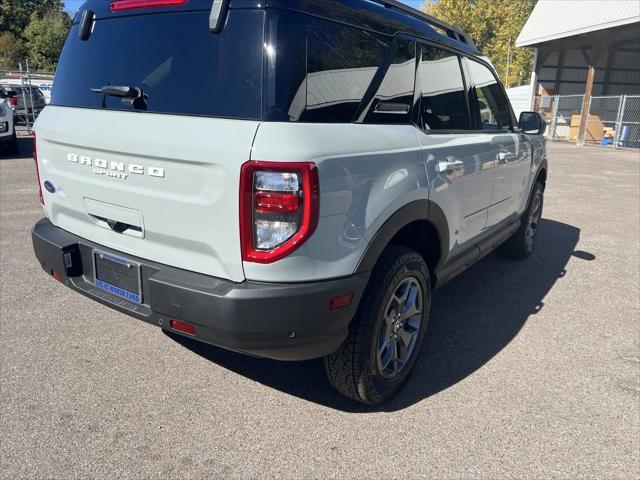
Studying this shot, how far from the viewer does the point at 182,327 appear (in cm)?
221

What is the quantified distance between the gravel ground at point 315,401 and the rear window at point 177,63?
1.48 metres

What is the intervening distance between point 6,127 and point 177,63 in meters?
11.6

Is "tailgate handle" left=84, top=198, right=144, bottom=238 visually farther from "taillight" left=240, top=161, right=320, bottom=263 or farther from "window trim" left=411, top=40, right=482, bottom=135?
"window trim" left=411, top=40, right=482, bottom=135

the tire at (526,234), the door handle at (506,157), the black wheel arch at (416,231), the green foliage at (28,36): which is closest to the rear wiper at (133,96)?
the black wheel arch at (416,231)

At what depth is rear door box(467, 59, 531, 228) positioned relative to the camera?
145 inches

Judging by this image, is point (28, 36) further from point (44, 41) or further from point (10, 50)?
point (10, 50)

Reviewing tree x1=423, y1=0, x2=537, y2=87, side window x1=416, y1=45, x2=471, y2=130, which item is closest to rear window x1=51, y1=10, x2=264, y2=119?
side window x1=416, y1=45, x2=471, y2=130

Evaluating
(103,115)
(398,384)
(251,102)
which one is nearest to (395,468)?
(398,384)

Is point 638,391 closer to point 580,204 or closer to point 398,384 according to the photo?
point 398,384

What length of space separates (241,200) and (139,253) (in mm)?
710

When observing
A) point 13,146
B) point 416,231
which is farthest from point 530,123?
point 13,146

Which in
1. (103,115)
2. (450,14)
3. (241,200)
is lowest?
(241,200)

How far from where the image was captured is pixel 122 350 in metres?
3.20

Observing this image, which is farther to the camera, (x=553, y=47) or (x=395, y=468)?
(x=553, y=47)
